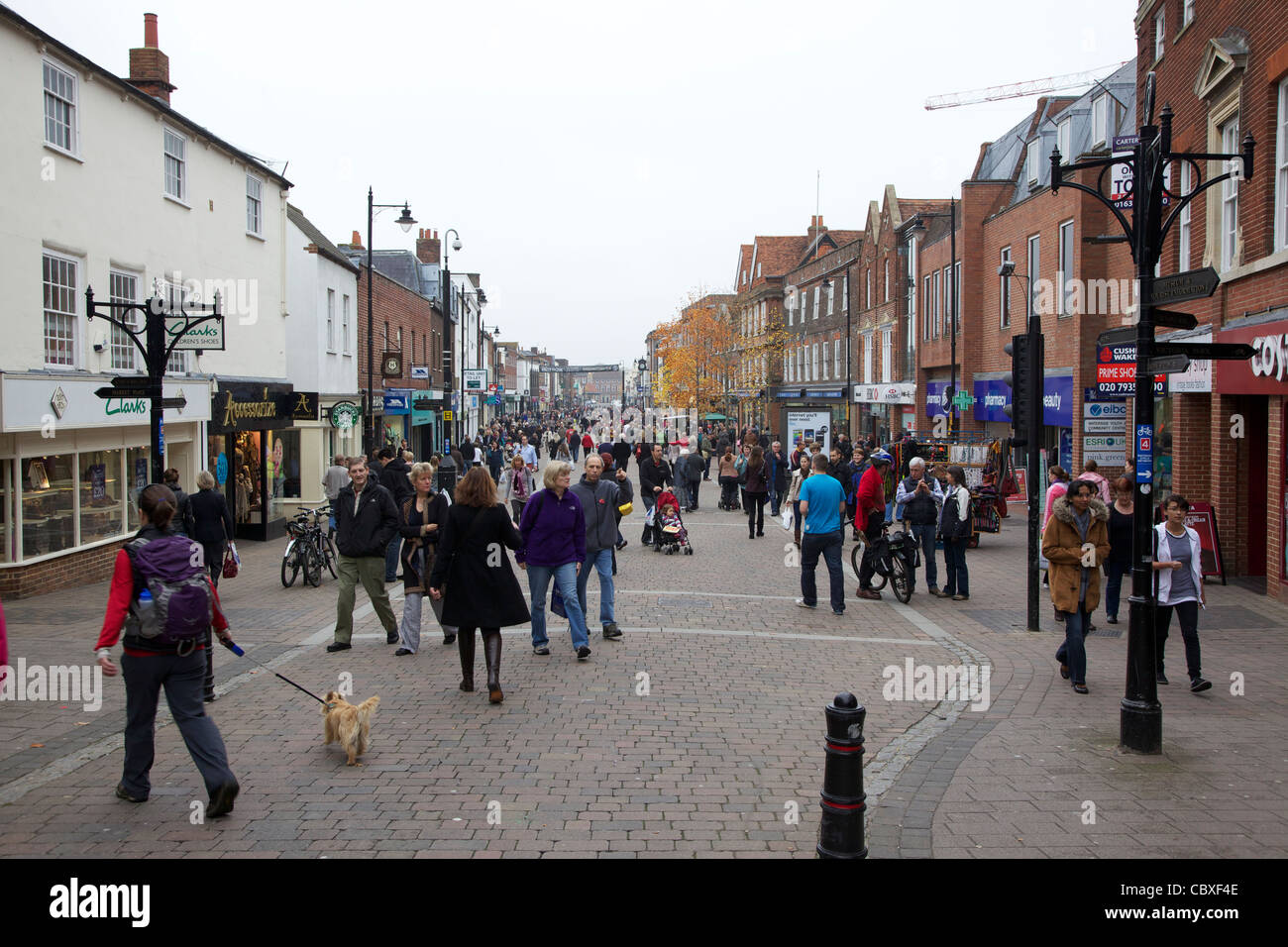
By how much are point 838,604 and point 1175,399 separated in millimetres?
7254

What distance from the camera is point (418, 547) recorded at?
10258mm

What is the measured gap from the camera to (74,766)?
6.62 m

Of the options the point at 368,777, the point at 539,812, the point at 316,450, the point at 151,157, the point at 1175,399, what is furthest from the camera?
the point at 316,450

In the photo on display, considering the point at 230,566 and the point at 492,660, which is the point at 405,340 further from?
the point at 492,660

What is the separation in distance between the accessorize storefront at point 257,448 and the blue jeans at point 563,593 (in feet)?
33.1

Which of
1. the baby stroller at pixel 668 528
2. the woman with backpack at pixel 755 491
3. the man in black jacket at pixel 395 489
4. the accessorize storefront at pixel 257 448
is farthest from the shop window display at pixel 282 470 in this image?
the woman with backpack at pixel 755 491

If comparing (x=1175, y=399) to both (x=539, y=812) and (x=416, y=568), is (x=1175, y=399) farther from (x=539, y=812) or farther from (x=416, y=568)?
(x=539, y=812)

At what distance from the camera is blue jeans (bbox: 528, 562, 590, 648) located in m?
9.52

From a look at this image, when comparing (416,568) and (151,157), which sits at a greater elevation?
(151,157)

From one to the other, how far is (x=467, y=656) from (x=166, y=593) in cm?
306

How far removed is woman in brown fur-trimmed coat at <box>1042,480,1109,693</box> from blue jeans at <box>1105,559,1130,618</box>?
2812mm

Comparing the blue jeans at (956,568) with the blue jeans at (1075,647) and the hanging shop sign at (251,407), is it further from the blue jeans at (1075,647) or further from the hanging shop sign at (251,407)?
the hanging shop sign at (251,407)

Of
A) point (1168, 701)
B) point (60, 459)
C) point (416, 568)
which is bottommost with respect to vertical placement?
point (1168, 701)

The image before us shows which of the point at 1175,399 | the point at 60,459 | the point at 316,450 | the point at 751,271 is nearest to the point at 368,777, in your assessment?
the point at 60,459
